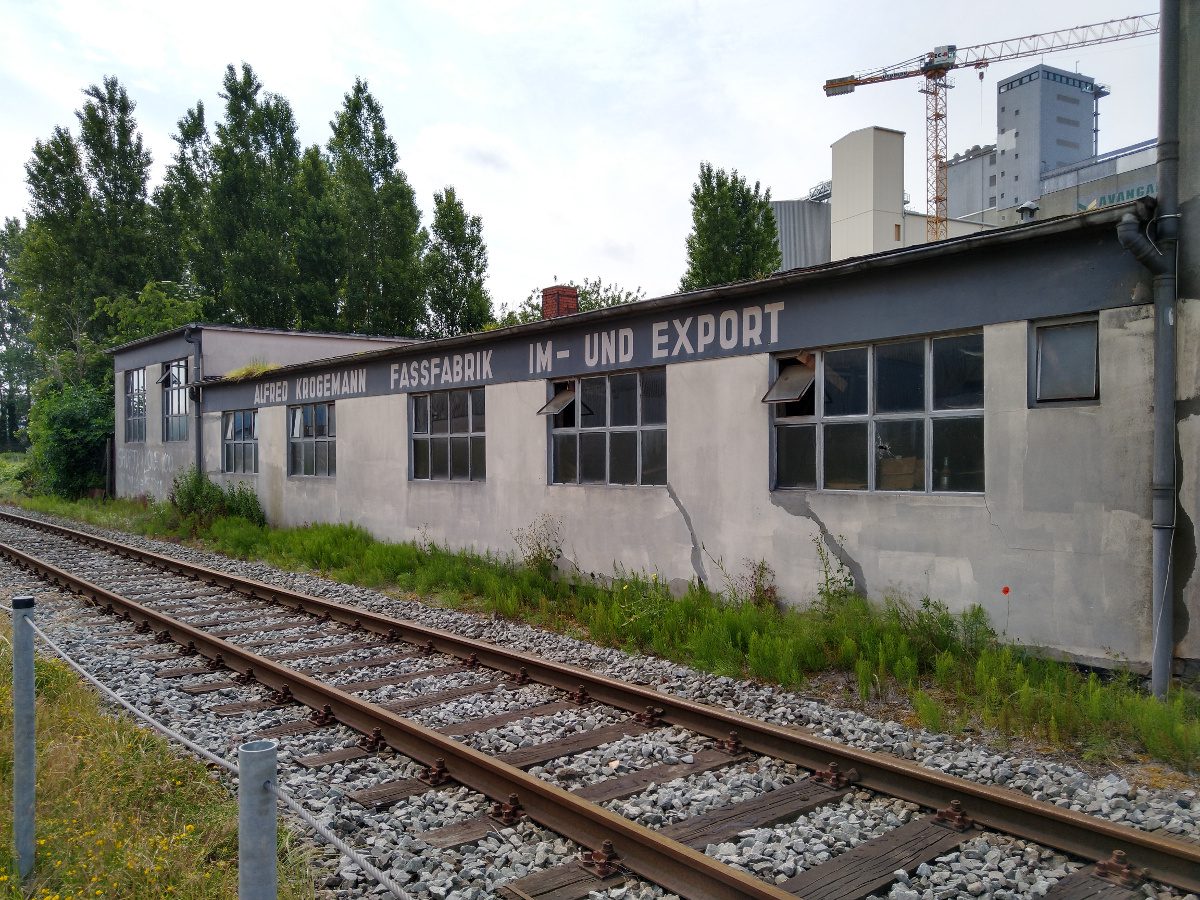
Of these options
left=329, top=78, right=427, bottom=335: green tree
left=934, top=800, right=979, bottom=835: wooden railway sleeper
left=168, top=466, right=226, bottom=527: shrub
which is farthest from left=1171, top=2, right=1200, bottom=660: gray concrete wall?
left=329, top=78, right=427, bottom=335: green tree

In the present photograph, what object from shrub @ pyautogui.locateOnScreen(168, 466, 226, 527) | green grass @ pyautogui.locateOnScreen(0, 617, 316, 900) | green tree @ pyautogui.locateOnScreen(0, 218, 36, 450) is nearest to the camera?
green grass @ pyautogui.locateOnScreen(0, 617, 316, 900)

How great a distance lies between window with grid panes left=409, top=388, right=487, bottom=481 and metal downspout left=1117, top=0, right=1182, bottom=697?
959cm

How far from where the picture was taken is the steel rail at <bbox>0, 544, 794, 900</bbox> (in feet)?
13.3

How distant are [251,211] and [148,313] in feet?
30.5

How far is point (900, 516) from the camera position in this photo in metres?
8.56

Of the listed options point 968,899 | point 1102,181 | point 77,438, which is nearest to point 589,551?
point 968,899

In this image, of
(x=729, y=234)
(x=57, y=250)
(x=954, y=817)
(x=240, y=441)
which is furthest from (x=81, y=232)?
(x=954, y=817)

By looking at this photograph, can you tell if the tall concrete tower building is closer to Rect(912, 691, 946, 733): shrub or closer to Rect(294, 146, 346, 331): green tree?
Rect(294, 146, 346, 331): green tree

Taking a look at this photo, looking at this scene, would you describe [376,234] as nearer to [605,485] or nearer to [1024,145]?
[605,485]

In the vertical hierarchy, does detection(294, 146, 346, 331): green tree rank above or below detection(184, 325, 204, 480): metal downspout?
above

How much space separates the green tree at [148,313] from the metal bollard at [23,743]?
3717cm

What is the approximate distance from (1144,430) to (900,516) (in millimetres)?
2258

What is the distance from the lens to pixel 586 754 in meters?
6.03

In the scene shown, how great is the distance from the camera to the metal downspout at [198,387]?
79.4 ft
